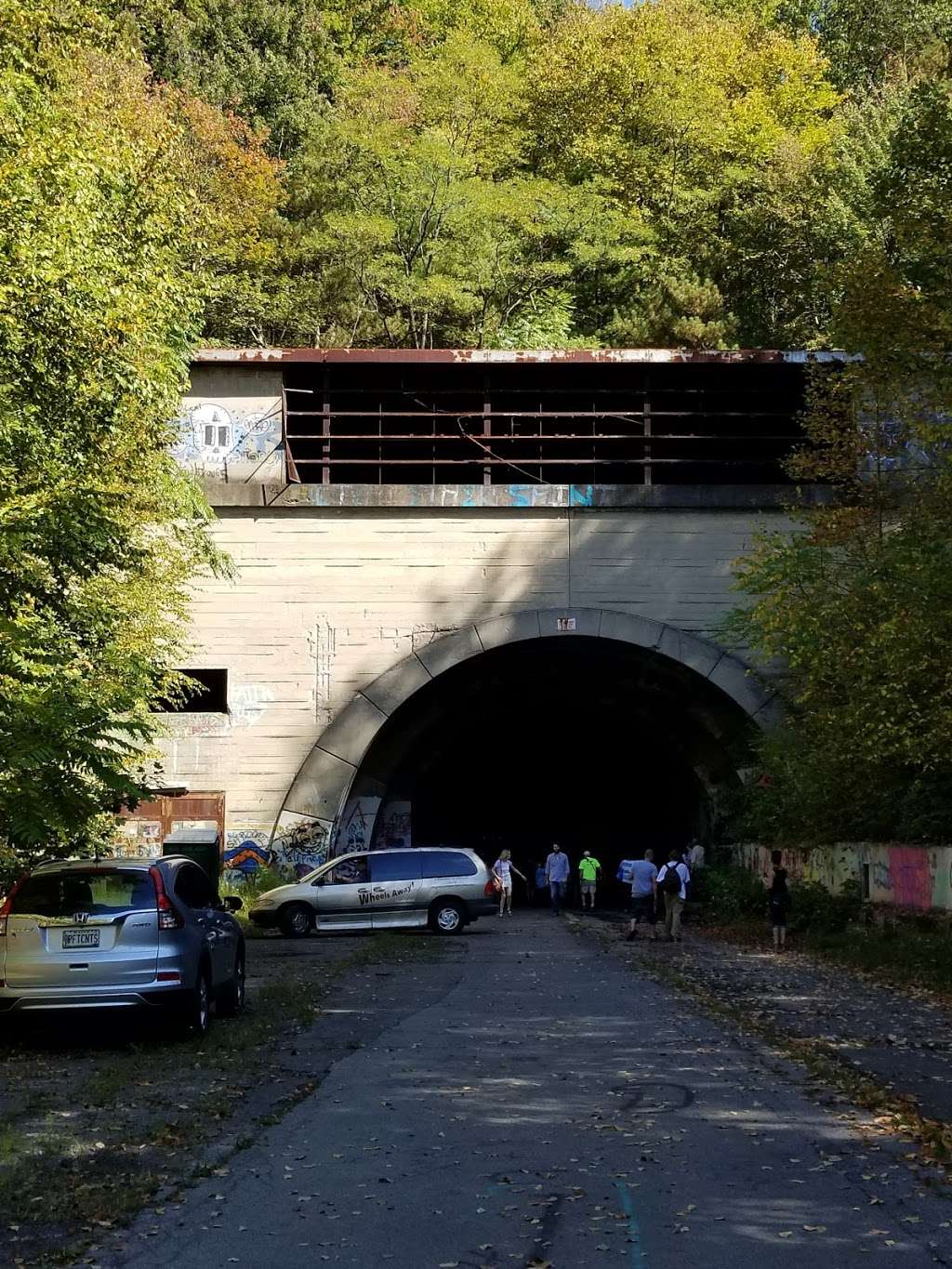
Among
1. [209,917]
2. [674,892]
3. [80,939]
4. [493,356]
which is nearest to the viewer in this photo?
[80,939]

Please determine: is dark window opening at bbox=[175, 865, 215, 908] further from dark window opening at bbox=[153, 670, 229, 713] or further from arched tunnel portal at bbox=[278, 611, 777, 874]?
dark window opening at bbox=[153, 670, 229, 713]

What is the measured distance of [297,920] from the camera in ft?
94.1

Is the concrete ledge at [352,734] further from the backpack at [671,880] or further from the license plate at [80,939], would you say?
the license plate at [80,939]

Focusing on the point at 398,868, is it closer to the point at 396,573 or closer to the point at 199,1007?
the point at 396,573

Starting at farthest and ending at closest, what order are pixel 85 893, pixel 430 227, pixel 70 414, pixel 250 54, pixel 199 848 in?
pixel 250 54 → pixel 430 227 → pixel 199 848 → pixel 70 414 → pixel 85 893

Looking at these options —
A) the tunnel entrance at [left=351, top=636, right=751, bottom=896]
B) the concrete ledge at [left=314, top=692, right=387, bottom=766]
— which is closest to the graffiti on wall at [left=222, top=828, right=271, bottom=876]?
the concrete ledge at [left=314, top=692, right=387, bottom=766]

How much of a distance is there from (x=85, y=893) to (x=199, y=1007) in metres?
1.42

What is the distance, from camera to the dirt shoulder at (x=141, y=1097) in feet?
23.6

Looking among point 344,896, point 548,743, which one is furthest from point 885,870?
point 548,743

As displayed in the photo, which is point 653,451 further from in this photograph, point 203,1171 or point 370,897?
point 203,1171

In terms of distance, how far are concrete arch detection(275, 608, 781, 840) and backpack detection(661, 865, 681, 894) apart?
8.50m

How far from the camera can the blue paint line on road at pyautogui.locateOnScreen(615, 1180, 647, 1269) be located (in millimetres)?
6219

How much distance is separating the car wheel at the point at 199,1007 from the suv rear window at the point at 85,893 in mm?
868

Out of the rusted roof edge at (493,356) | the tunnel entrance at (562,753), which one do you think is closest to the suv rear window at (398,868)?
the tunnel entrance at (562,753)
